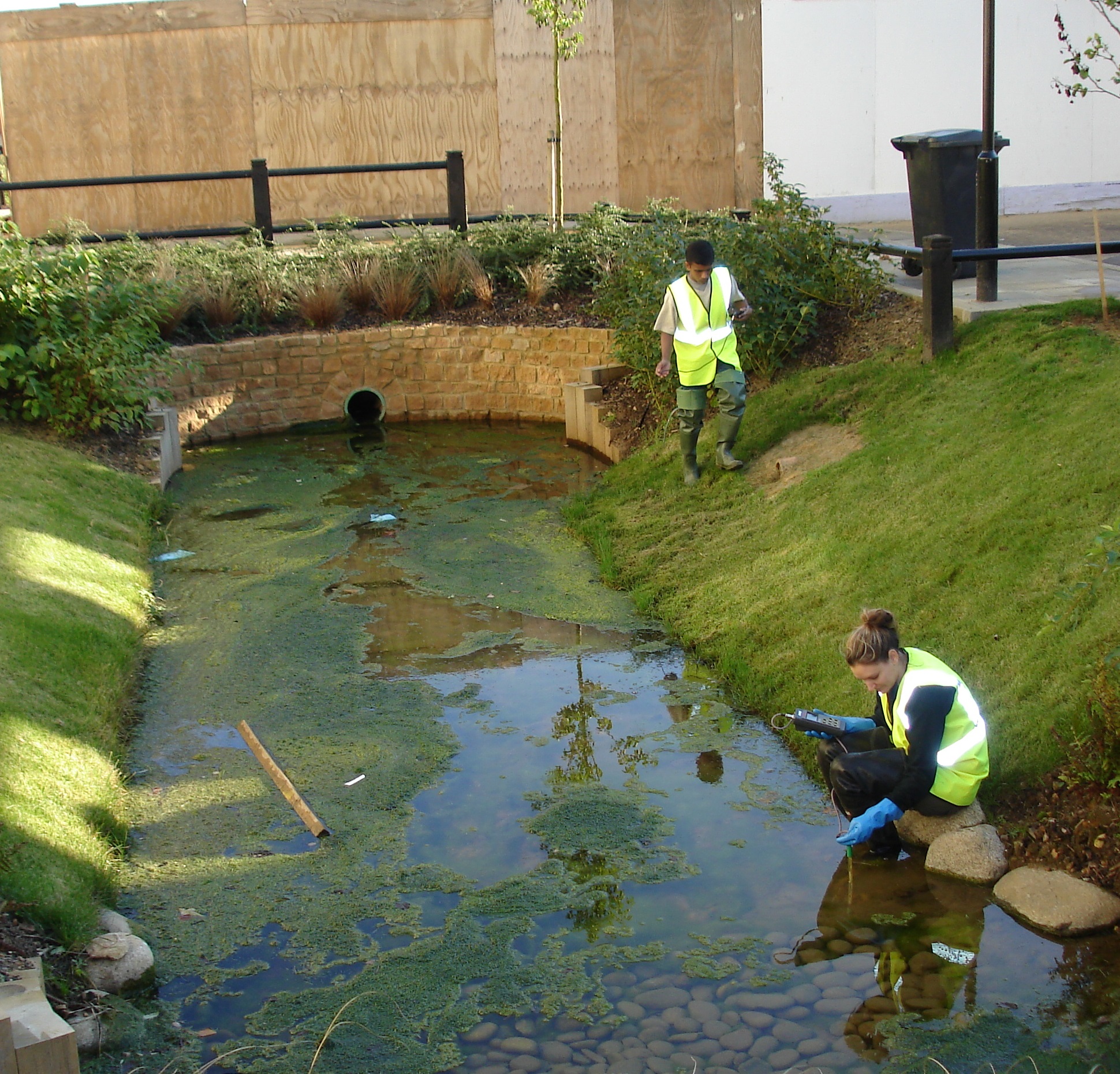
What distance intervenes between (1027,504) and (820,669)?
1.42 m

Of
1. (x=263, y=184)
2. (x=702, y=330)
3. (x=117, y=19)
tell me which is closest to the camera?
(x=702, y=330)

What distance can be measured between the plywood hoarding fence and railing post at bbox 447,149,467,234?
2.78 metres

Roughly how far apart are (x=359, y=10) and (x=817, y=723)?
1489 cm

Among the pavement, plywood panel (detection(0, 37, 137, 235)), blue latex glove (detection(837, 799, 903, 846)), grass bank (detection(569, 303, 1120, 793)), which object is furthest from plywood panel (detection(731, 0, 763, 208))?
blue latex glove (detection(837, 799, 903, 846))


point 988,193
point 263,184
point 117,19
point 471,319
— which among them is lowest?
point 471,319

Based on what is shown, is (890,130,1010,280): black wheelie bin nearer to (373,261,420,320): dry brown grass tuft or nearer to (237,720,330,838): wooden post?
(373,261,420,320): dry brown grass tuft

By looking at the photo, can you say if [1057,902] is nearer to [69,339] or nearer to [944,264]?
[944,264]

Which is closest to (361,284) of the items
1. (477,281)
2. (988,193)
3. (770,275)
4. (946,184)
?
(477,281)

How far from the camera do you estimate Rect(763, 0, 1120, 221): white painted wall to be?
15938 millimetres

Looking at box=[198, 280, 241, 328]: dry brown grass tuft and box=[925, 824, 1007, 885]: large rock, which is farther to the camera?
box=[198, 280, 241, 328]: dry brown grass tuft

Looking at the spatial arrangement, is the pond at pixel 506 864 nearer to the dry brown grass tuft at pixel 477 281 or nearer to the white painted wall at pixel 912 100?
the dry brown grass tuft at pixel 477 281

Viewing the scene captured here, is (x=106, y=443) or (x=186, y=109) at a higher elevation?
(x=186, y=109)

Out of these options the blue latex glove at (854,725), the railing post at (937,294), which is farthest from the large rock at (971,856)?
the railing post at (937,294)

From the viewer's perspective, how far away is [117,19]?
16828 millimetres
